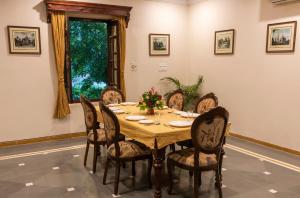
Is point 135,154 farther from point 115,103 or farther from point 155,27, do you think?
point 155,27

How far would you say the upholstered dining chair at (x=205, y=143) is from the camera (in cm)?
248

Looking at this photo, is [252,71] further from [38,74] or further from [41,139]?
[41,139]

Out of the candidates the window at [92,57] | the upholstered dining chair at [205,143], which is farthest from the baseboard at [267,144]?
the window at [92,57]

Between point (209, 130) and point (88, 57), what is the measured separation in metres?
3.72

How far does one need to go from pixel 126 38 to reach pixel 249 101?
2.59 meters

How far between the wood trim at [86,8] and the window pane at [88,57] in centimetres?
47

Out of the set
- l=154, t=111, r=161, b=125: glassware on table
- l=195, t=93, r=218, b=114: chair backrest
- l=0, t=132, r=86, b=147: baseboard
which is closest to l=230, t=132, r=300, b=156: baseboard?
l=195, t=93, r=218, b=114: chair backrest

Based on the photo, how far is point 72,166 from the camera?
370 cm

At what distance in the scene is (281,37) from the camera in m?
4.15

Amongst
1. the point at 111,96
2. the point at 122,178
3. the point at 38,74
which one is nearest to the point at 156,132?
the point at 122,178

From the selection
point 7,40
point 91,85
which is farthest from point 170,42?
point 7,40

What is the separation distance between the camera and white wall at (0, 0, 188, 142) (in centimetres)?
441

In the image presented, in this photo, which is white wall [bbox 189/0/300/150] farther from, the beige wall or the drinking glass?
the drinking glass

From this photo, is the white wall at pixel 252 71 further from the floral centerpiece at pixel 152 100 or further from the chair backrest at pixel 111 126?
the chair backrest at pixel 111 126
